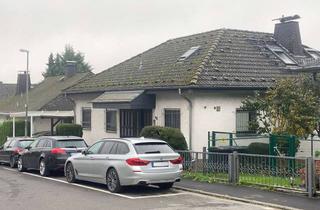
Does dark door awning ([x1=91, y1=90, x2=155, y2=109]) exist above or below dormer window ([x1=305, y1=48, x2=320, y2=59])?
below

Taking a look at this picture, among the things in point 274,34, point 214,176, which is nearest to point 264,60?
point 274,34

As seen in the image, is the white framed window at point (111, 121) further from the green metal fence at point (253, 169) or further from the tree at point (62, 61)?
the tree at point (62, 61)

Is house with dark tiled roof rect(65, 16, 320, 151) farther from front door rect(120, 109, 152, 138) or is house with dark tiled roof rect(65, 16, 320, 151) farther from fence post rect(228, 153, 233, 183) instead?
fence post rect(228, 153, 233, 183)

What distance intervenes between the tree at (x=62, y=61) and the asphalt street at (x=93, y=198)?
6757 cm

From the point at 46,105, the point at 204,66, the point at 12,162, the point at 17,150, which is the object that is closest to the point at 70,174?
the point at 17,150

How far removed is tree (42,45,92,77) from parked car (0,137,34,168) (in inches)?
2286

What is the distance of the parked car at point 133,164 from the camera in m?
14.0

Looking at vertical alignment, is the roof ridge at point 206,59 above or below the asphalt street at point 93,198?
above

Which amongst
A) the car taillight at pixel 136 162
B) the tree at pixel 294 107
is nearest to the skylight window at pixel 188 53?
the tree at pixel 294 107

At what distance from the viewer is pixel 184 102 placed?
74.9 ft

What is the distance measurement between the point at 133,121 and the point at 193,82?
19.3 ft

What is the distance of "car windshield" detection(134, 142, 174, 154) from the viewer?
14.4 meters

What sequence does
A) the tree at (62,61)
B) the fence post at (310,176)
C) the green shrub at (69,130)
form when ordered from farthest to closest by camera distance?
the tree at (62,61) → the green shrub at (69,130) → the fence post at (310,176)

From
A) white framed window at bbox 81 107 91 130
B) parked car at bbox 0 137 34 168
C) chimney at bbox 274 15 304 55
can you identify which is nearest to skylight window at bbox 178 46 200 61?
chimney at bbox 274 15 304 55
